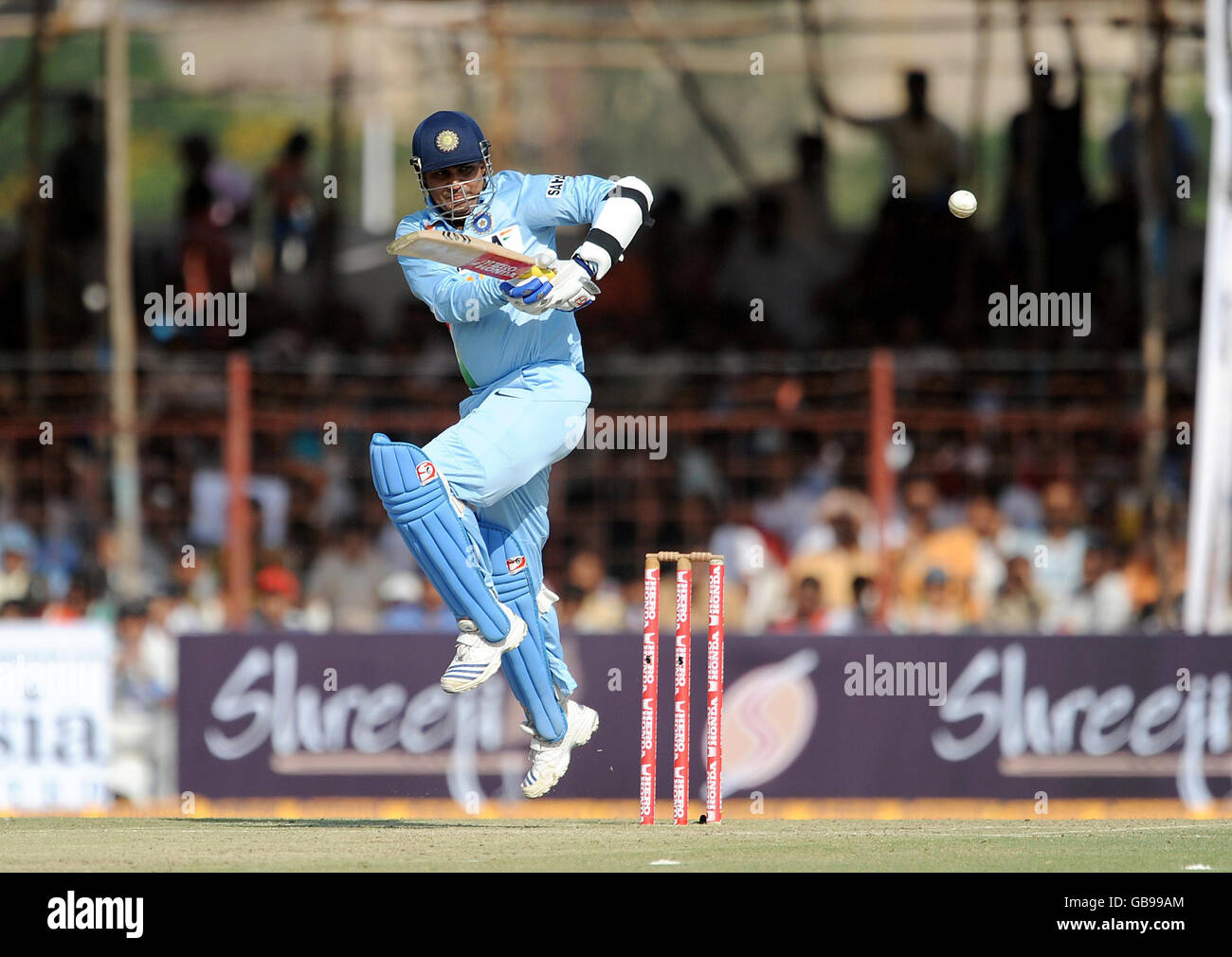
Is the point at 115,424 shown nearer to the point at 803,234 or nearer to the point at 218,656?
the point at 218,656

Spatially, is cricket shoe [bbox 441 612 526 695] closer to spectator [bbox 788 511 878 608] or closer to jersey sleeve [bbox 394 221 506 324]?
jersey sleeve [bbox 394 221 506 324]

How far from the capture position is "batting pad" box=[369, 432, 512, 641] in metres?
8.07

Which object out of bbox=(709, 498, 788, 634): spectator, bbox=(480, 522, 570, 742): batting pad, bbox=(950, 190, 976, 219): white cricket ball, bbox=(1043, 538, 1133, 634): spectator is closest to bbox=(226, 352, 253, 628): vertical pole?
bbox=(709, 498, 788, 634): spectator

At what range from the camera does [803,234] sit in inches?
678

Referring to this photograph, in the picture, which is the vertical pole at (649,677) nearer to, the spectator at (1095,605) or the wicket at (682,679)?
the wicket at (682,679)

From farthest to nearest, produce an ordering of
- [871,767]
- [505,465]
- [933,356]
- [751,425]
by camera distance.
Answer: [933,356], [751,425], [871,767], [505,465]

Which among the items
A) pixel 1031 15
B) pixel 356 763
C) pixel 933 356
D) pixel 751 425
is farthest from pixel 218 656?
pixel 1031 15

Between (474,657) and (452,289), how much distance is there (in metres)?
1.39

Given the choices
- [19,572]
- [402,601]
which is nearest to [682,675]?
[402,601]

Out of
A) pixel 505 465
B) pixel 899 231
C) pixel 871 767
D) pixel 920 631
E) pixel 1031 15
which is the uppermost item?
pixel 1031 15

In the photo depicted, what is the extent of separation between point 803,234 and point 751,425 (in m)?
3.84

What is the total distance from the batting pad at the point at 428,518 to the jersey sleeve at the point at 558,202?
106 centimetres

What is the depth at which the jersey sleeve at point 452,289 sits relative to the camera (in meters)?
8.10

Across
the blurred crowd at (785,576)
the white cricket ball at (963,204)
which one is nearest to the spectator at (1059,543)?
the blurred crowd at (785,576)
